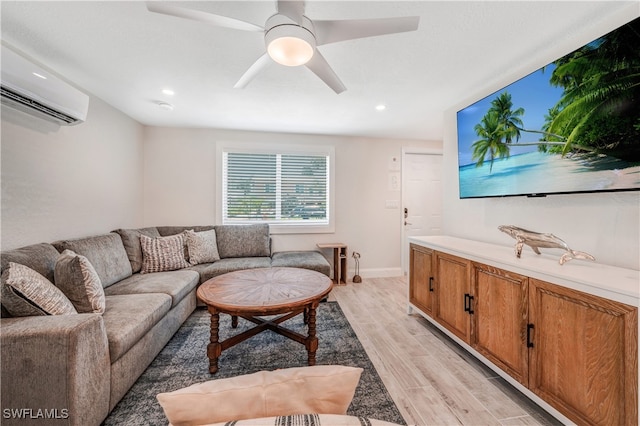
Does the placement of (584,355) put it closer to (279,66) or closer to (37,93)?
(279,66)

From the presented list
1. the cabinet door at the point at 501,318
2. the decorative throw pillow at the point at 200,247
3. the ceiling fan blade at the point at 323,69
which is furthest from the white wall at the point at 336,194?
the cabinet door at the point at 501,318

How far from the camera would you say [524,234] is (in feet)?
5.50

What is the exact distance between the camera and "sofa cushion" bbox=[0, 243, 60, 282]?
1.57m

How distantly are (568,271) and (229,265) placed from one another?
2906 millimetres

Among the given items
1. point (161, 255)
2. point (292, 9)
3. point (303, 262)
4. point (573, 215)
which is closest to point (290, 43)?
point (292, 9)

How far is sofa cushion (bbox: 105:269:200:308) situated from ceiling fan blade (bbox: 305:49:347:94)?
82.5 inches

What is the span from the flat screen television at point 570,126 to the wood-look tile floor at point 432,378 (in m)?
1.33

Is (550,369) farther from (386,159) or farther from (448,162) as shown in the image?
(386,159)

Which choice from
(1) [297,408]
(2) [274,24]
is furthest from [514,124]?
(1) [297,408]

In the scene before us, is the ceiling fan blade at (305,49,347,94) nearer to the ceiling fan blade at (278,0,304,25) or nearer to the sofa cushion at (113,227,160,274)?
the ceiling fan blade at (278,0,304,25)

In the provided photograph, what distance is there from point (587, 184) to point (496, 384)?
138cm

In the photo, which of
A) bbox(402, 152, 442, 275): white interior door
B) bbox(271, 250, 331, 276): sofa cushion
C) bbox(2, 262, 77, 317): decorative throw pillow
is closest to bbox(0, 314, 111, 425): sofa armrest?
bbox(2, 262, 77, 317): decorative throw pillow

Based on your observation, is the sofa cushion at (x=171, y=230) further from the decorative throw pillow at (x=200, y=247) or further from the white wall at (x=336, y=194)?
the white wall at (x=336, y=194)

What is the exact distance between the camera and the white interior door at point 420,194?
423cm
